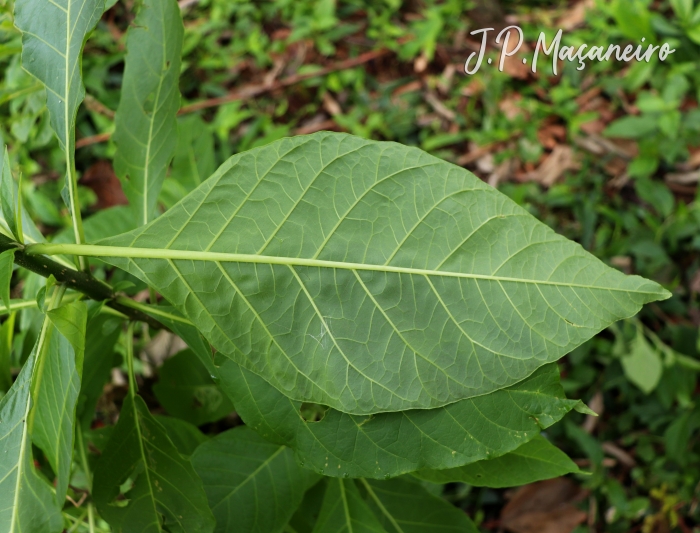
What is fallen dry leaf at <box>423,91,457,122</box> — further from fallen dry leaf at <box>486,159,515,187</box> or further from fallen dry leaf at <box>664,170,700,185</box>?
fallen dry leaf at <box>664,170,700,185</box>

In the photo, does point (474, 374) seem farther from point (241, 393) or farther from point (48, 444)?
point (48, 444)

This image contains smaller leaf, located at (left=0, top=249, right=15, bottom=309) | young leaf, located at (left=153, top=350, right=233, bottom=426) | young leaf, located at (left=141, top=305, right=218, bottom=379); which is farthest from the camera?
young leaf, located at (left=153, top=350, right=233, bottom=426)

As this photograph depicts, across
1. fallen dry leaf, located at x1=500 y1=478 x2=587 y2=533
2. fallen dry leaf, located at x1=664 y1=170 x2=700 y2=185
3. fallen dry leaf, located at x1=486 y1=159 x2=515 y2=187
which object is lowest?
fallen dry leaf, located at x1=500 y1=478 x2=587 y2=533

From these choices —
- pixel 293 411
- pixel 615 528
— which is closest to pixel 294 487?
pixel 293 411

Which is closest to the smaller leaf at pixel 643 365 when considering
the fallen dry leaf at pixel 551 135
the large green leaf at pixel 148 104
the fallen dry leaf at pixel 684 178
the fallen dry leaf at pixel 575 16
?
the fallen dry leaf at pixel 684 178

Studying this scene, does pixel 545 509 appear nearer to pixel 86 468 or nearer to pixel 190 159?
pixel 86 468

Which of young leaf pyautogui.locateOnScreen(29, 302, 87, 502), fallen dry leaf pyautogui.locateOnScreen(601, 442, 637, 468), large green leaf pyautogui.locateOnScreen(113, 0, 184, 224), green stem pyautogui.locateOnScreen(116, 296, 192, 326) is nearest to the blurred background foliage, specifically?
fallen dry leaf pyautogui.locateOnScreen(601, 442, 637, 468)

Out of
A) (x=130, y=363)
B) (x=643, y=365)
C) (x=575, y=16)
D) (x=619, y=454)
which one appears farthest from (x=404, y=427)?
(x=575, y=16)

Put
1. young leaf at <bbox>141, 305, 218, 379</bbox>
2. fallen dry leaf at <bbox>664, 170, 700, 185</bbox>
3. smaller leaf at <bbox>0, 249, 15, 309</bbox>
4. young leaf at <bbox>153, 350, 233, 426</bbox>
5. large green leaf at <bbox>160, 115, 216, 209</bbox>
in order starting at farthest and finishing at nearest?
fallen dry leaf at <bbox>664, 170, 700, 185</bbox> → large green leaf at <bbox>160, 115, 216, 209</bbox> → young leaf at <bbox>153, 350, 233, 426</bbox> → young leaf at <bbox>141, 305, 218, 379</bbox> → smaller leaf at <bbox>0, 249, 15, 309</bbox>
